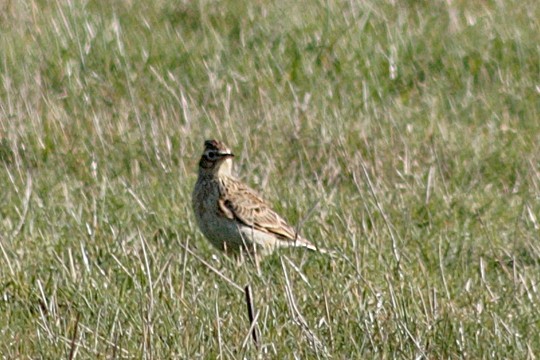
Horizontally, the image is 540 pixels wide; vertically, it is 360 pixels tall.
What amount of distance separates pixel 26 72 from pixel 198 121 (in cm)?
130

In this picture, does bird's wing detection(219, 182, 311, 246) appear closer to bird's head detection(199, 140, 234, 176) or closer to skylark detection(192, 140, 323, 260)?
skylark detection(192, 140, 323, 260)

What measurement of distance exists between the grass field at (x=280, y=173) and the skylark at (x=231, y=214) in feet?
0.43

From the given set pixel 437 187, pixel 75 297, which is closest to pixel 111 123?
pixel 437 187

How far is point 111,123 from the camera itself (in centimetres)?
879

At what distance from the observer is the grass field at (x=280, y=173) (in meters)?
5.23

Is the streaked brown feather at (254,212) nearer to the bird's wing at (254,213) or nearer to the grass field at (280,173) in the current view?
the bird's wing at (254,213)

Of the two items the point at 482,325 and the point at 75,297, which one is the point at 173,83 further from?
the point at 482,325

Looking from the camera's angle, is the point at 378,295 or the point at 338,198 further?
the point at 338,198

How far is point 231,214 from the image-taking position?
7375 mm

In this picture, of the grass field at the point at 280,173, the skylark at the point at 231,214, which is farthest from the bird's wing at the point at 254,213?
the grass field at the point at 280,173

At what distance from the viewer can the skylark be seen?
7062 mm

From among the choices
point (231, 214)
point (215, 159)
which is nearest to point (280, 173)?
point (215, 159)

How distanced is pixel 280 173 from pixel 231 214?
2.94ft

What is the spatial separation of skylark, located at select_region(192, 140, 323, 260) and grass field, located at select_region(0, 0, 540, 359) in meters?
0.13
